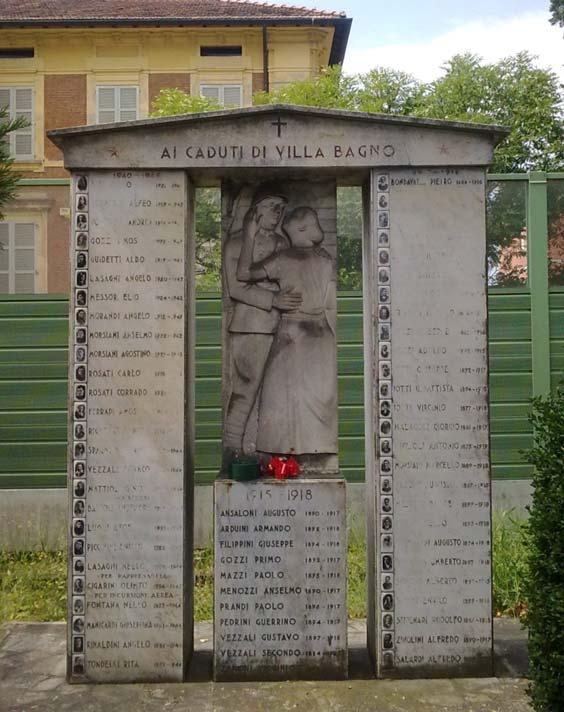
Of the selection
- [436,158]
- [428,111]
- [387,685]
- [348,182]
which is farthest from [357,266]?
[428,111]

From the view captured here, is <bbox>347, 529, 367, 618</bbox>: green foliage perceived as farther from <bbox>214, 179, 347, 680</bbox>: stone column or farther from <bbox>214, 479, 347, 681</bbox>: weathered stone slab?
<bbox>214, 179, 347, 680</bbox>: stone column

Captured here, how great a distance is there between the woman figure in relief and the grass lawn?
6.19 ft

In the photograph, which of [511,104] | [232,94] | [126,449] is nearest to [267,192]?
[126,449]

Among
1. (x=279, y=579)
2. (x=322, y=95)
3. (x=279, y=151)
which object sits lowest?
(x=279, y=579)

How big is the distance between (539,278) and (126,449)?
17.4ft

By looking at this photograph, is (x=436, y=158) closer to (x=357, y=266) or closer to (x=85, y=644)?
(x=357, y=266)

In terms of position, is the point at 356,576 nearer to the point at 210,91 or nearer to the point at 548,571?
the point at 548,571

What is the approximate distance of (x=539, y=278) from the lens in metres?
8.28

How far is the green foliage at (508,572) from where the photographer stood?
6191 millimetres

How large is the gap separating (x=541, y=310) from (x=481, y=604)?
4.44m

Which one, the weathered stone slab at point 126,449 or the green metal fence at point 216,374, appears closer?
the weathered stone slab at point 126,449

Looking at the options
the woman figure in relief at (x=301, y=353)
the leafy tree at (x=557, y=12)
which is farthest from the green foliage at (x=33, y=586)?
the leafy tree at (x=557, y=12)

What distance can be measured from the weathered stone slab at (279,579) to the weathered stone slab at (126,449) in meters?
0.26

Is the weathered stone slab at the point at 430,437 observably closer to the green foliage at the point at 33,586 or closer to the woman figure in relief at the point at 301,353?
the woman figure in relief at the point at 301,353
